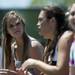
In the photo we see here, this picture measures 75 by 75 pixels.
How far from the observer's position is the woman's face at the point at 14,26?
550 centimetres

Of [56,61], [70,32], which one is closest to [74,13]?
[70,32]

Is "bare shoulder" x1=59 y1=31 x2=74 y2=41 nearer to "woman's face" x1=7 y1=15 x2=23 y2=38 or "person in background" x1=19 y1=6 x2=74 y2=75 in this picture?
"person in background" x1=19 y1=6 x2=74 y2=75

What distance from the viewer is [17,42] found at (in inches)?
223

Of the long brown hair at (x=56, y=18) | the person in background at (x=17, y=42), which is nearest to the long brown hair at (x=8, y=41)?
the person in background at (x=17, y=42)

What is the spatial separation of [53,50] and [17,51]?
1163mm

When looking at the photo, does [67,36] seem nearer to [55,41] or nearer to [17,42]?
[55,41]

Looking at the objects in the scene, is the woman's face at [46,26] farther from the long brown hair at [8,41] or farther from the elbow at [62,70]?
the long brown hair at [8,41]

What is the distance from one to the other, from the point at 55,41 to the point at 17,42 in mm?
1224

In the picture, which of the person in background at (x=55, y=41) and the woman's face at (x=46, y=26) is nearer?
the person in background at (x=55, y=41)

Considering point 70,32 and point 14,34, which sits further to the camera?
point 14,34

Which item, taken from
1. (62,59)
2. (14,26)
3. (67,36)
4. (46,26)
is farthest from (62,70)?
(14,26)

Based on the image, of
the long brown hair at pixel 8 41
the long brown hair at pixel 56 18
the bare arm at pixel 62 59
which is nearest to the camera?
the bare arm at pixel 62 59

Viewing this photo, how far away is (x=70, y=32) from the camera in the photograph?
4.28 meters

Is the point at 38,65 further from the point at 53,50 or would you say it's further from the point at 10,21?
the point at 10,21
